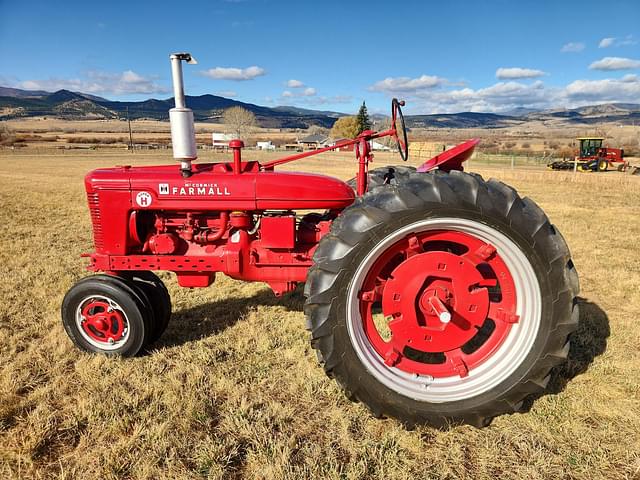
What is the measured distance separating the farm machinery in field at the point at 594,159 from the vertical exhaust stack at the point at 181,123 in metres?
27.4

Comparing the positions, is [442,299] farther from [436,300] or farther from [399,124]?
[399,124]

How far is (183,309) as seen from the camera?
405 cm

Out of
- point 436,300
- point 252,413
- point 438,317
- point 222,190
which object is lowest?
point 252,413

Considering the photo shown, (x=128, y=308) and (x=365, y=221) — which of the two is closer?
(x=365, y=221)

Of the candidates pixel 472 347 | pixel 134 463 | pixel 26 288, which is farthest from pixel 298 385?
pixel 26 288

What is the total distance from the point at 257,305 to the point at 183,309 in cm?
73

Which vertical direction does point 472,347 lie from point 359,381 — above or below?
below

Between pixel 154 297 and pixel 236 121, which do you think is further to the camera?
pixel 236 121

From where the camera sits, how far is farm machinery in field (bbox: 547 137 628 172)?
25.3 meters

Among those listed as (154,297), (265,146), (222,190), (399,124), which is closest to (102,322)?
(154,297)

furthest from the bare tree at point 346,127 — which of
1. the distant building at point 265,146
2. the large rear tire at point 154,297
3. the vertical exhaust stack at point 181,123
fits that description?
the vertical exhaust stack at point 181,123

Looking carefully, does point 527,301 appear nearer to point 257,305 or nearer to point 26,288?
point 257,305

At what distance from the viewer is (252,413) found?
244 centimetres

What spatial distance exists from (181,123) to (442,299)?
2.04 m
